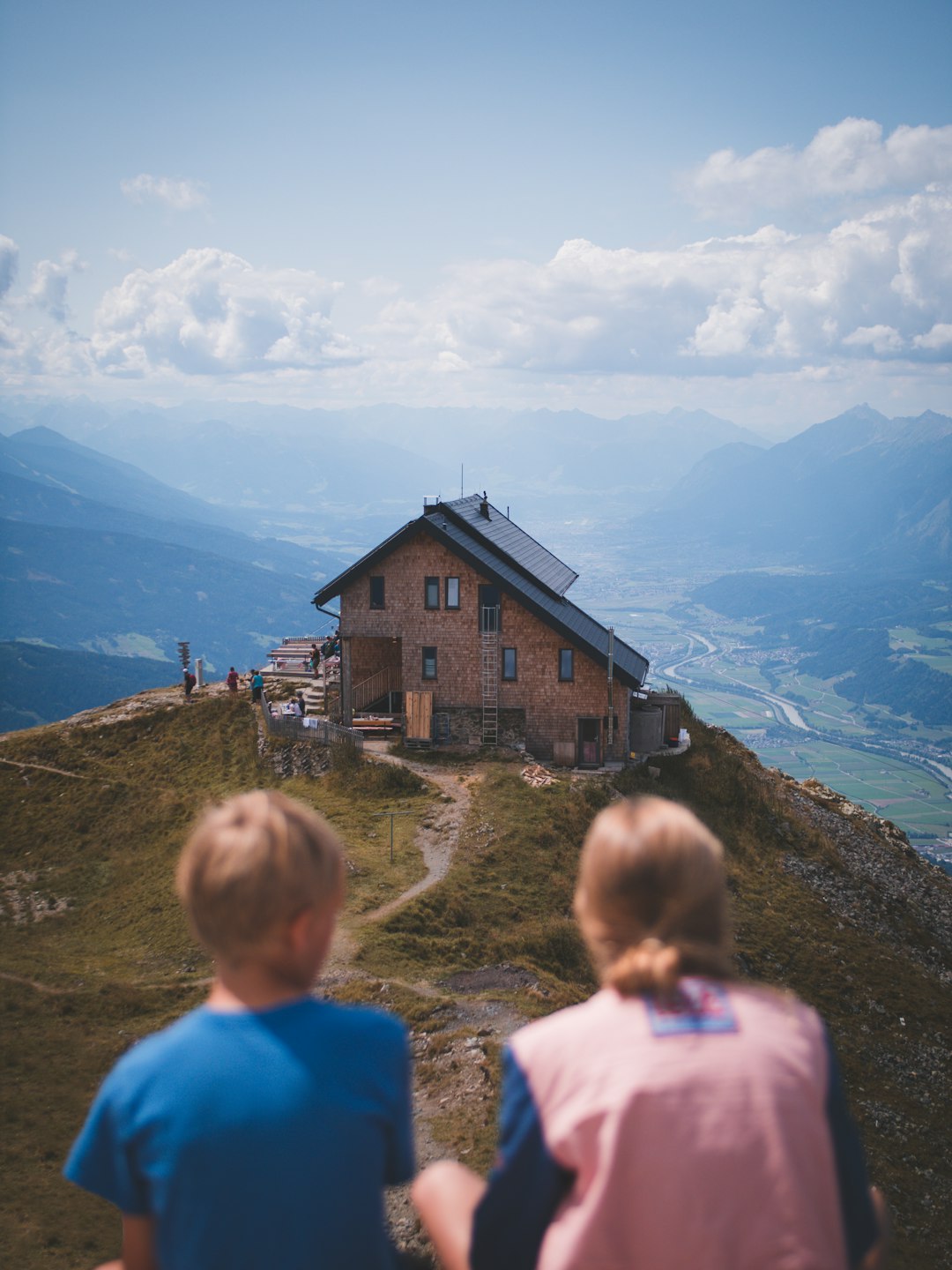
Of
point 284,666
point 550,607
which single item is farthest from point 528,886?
point 284,666

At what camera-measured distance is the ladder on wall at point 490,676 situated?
38.2 metres

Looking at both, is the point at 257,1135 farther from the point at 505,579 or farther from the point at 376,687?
the point at 376,687

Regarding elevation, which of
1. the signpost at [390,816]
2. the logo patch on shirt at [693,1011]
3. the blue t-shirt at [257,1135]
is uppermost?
the logo patch on shirt at [693,1011]

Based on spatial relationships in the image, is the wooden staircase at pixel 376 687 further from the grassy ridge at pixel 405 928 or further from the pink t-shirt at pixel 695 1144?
the pink t-shirt at pixel 695 1144

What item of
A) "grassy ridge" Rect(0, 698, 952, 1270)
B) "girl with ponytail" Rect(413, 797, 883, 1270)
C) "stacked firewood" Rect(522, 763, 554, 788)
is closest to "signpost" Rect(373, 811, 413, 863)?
"grassy ridge" Rect(0, 698, 952, 1270)

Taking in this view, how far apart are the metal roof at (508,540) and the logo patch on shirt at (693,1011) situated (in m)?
36.7

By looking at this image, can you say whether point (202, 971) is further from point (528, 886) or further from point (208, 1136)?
point (208, 1136)

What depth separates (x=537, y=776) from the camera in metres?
33.9

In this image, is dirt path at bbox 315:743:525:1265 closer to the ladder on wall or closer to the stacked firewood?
the stacked firewood

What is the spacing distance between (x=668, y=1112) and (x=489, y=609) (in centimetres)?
3535

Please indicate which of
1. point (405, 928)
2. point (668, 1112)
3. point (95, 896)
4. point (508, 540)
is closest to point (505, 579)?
point (508, 540)

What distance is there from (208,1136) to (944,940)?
117ft

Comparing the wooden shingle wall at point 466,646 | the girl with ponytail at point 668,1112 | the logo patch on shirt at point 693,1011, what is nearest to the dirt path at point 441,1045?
the girl with ponytail at point 668,1112

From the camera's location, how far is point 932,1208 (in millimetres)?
18812
